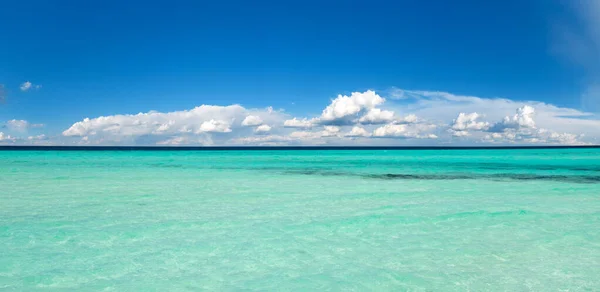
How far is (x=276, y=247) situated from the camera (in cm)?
759

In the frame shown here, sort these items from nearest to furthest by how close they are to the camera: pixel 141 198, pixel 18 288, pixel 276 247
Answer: pixel 18 288 → pixel 276 247 → pixel 141 198

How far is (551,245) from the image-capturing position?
307 inches

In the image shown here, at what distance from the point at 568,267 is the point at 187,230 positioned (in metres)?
7.09

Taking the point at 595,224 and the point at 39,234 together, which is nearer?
the point at 39,234

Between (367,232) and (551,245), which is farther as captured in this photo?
(367,232)

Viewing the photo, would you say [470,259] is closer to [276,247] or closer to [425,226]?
[425,226]

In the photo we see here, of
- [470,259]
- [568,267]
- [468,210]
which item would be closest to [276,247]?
[470,259]

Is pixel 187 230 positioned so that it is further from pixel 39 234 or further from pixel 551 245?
pixel 551 245

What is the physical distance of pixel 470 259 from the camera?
686 cm

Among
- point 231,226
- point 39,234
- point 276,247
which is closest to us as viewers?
point 276,247

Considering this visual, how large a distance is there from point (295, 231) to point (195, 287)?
3.46m

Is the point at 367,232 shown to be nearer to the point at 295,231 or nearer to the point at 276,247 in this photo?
the point at 295,231

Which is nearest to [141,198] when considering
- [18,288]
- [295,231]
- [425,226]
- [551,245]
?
[295,231]

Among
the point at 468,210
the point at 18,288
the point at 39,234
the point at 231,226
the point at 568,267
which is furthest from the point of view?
the point at 468,210
